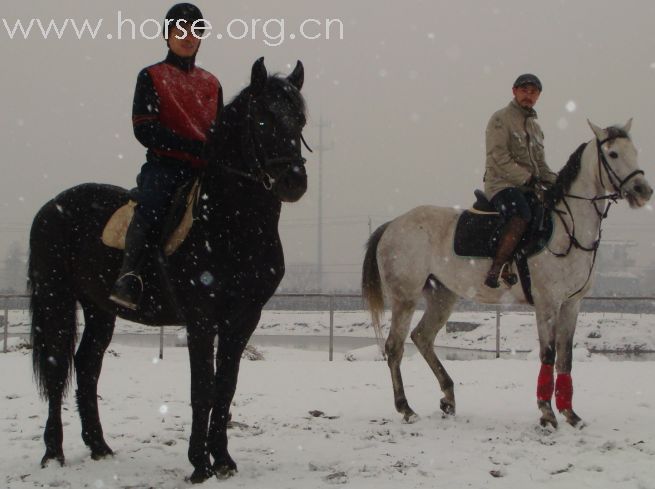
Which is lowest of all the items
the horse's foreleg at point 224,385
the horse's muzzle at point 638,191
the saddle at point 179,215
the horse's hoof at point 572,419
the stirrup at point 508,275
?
the horse's hoof at point 572,419

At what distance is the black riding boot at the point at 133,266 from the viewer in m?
3.68

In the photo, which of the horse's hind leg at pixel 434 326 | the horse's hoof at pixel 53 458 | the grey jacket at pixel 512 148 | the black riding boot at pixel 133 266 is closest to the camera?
the black riding boot at pixel 133 266

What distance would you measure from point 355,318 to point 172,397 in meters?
29.3

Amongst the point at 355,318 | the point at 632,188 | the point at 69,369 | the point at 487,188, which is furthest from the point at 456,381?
the point at 355,318

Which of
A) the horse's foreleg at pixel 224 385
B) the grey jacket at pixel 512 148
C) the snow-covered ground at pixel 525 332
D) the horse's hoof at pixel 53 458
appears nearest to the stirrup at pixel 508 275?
the grey jacket at pixel 512 148

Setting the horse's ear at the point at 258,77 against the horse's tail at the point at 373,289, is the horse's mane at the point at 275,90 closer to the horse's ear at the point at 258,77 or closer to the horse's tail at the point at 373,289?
the horse's ear at the point at 258,77

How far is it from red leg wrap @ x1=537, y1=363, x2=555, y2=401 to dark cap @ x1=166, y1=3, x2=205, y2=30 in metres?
4.18

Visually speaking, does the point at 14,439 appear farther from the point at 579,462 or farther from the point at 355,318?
the point at 355,318

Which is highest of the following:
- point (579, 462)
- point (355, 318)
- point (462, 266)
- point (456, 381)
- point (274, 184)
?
point (274, 184)

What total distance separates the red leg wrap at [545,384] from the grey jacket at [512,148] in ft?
5.61

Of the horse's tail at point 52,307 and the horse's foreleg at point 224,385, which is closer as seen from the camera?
the horse's foreleg at point 224,385

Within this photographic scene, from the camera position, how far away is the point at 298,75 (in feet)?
12.6

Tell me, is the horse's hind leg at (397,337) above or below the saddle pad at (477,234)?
below

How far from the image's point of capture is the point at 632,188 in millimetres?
5504
